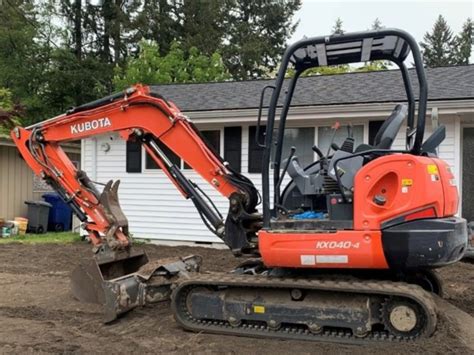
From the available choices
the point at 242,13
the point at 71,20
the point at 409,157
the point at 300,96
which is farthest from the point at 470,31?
the point at 409,157

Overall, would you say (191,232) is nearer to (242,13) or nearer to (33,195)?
(33,195)

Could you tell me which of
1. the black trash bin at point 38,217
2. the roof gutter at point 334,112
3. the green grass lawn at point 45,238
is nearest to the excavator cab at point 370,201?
the roof gutter at point 334,112

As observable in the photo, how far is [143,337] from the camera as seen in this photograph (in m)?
5.39

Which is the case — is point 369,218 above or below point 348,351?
above

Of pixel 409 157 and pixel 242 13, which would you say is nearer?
pixel 409 157

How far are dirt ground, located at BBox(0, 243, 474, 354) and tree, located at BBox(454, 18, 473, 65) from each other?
5832 cm

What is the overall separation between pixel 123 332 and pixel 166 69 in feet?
72.7

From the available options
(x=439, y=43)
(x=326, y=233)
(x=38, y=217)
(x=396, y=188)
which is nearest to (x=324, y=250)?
(x=326, y=233)

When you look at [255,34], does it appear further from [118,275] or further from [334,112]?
[118,275]

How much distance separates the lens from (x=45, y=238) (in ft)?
45.9

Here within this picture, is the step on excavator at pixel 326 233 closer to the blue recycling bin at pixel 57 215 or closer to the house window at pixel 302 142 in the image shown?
the house window at pixel 302 142

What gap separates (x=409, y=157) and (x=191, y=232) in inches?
322

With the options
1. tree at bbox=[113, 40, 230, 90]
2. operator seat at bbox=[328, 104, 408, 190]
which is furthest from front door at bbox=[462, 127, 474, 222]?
tree at bbox=[113, 40, 230, 90]

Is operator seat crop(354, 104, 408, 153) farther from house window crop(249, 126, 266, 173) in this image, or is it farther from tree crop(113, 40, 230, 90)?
tree crop(113, 40, 230, 90)
